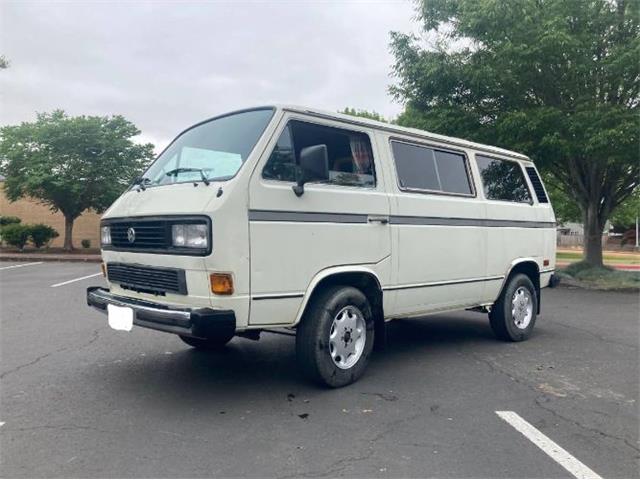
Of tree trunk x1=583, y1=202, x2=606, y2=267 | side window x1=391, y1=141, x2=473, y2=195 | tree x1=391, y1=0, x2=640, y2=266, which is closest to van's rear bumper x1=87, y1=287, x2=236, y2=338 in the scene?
side window x1=391, y1=141, x2=473, y2=195

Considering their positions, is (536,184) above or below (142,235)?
above

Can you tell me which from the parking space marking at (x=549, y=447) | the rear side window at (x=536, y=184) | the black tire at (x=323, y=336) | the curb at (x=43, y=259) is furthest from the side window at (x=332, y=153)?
the curb at (x=43, y=259)

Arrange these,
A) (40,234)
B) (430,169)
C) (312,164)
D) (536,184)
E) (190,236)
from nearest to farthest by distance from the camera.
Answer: (190,236)
(312,164)
(430,169)
(536,184)
(40,234)

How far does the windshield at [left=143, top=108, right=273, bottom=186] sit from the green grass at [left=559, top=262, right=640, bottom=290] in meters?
10.5

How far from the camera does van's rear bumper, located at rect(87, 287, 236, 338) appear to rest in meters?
3.65

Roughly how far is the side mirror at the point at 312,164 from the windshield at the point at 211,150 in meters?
0.43

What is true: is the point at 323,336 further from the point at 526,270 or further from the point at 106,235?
the point at 526,270

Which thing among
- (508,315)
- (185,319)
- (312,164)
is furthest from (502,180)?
(185,319)

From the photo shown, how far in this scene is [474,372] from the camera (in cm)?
510

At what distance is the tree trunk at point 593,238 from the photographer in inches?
543

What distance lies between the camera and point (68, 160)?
2088cm

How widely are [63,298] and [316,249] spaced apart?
718 centimetres

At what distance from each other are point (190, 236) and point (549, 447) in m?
2.82

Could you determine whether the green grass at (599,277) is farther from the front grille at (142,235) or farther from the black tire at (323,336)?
the front grille at (142,235)
